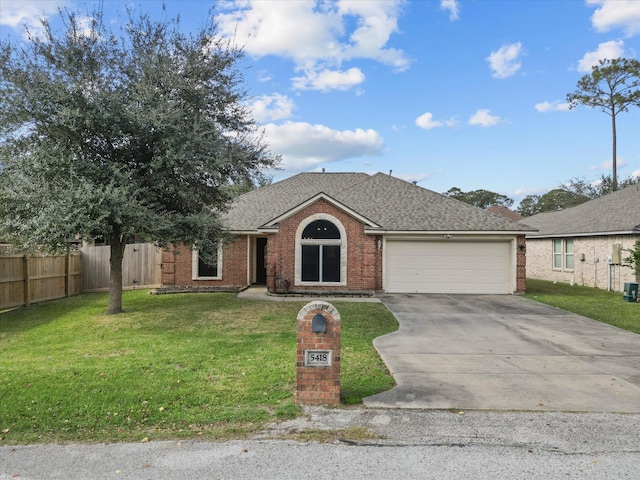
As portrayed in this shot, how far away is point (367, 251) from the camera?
15.5 meters

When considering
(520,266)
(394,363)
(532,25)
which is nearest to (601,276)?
(520,266)

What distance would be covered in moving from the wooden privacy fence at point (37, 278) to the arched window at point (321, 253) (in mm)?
8562

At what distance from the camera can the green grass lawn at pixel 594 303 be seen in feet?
35.6

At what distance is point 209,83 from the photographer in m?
11.3

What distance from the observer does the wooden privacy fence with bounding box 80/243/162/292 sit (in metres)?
17.0

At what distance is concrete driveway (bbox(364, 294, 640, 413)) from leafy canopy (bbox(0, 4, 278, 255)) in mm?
6292

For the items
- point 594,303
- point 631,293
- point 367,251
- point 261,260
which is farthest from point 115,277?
point 631,293

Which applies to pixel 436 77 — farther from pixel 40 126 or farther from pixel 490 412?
pixel 490 412

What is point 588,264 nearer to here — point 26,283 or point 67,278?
point 67,278

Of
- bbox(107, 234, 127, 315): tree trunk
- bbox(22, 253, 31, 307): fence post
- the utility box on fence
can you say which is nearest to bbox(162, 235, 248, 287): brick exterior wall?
bbox(22, 253, 31, 307): fence post

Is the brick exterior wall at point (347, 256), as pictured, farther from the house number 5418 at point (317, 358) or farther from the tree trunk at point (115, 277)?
the house number 5418 at point (317, 358)

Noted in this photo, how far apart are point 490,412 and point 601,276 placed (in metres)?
16.7

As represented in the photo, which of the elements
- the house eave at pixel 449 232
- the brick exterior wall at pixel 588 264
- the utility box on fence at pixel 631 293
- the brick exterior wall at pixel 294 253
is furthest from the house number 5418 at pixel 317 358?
the brick exterior wall at pixel 588 264

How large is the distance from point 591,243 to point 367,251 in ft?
36.1
